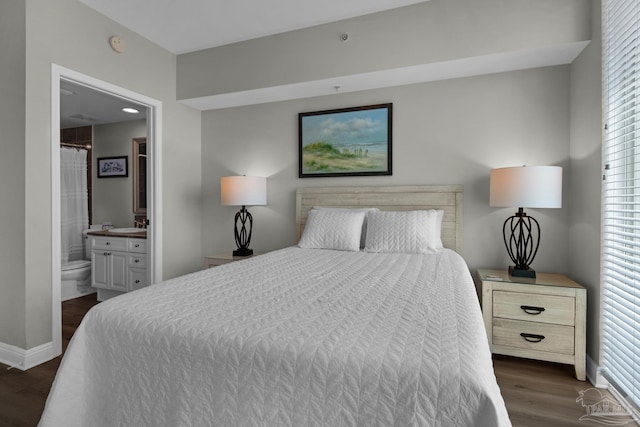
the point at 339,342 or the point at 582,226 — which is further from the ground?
the point at 582,226

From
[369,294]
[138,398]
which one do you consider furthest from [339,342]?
[138,398]

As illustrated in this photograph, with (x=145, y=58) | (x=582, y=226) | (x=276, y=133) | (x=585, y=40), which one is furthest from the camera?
(x=276, y=133)

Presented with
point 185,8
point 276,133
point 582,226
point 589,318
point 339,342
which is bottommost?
point 589,318

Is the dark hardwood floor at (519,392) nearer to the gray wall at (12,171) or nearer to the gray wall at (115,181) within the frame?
the gray wall at (12,171)

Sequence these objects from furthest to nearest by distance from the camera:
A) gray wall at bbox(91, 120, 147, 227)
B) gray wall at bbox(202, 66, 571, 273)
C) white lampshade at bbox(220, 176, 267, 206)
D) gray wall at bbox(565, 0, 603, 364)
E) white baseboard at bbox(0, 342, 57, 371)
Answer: gray wall at bbox(91, 120, 147, 227), white lampshade at bbox(220, 176, 267, 206), gray wall at bbox(202, 66, 571, 273), white baseboard at bbox(0, 342, 57, 371), gray wall at bbox(565, 0, 603, 364)

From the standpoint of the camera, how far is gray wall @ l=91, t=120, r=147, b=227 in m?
4.69

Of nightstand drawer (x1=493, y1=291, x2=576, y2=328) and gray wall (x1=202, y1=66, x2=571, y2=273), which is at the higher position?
gray wall (x1=202, y1=66, x2=571, y2=273)

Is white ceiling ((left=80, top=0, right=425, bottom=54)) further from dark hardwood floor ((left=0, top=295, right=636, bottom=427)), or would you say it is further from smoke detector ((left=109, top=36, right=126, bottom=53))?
dark hardwood floor ((left=0, top=295, right=636, bottom=427))

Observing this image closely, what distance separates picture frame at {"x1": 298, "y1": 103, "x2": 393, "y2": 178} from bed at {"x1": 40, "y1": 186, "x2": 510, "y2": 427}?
1.67 metres

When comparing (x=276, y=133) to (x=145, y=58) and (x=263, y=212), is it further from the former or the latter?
(x=145, y=58)

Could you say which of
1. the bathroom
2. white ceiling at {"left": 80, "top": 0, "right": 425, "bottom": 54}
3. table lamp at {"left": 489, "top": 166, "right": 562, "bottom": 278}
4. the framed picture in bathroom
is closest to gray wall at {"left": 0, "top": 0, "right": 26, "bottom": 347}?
white ceiling at {"left": 80, "top": 0, "right": 425, "bottom": 54}

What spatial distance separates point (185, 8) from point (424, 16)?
6.42ft

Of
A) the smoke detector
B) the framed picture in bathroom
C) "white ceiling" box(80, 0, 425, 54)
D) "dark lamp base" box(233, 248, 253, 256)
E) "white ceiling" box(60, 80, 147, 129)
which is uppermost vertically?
"white ceiling" box(80, 0, 425, 54)

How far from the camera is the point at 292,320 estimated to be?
1.14 m
